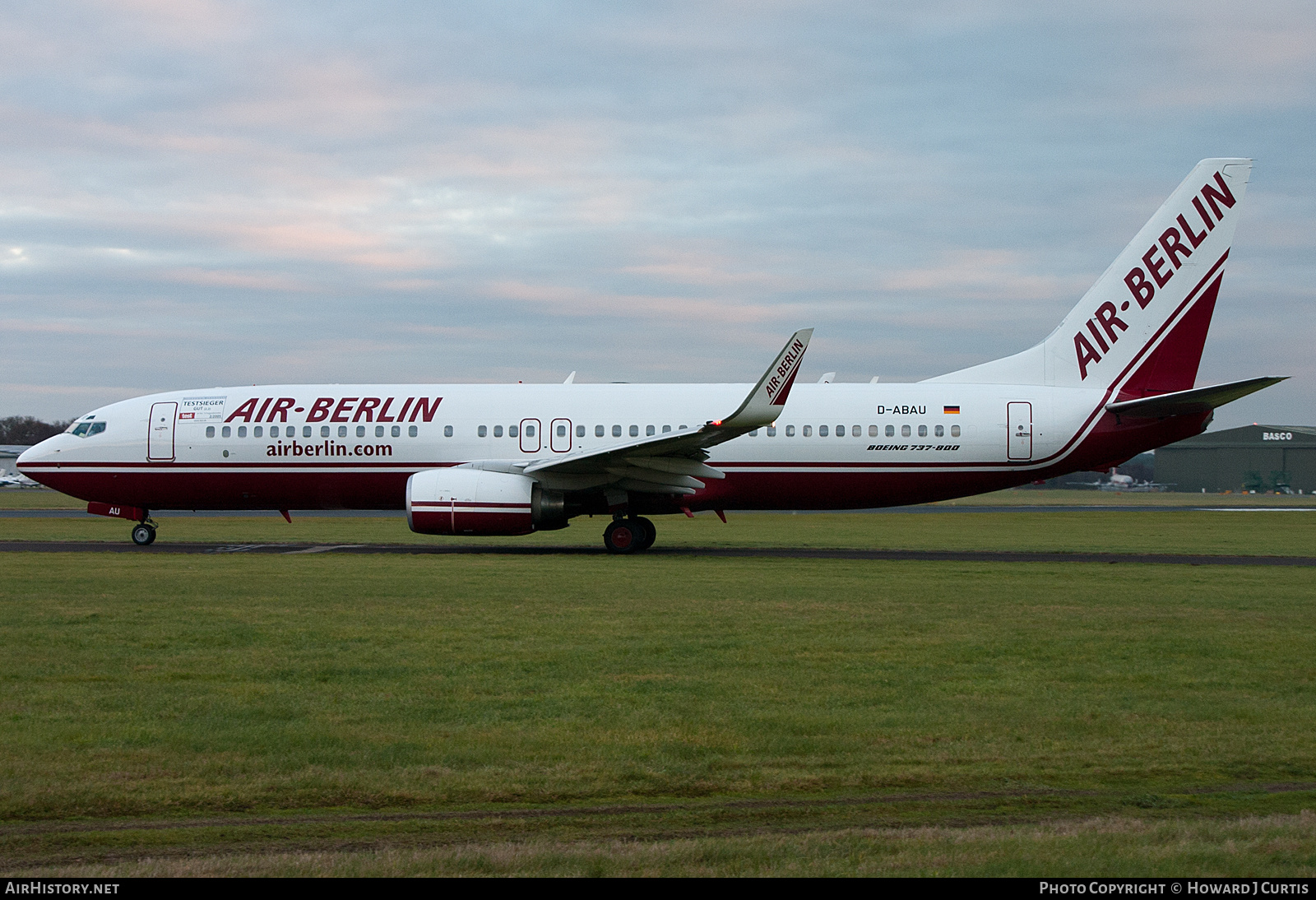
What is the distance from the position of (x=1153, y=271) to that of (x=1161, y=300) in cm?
64

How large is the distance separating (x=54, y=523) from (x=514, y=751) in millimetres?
35859

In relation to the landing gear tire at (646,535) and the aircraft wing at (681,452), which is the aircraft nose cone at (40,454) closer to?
the aircraft wing at (681,452)

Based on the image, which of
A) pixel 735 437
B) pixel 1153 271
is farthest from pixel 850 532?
pixel 1153 271

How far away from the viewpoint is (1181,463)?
422ft

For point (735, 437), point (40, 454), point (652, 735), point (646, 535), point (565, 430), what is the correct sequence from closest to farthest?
1. point (652, 735)
2. point (735, 437)
3. point (646, 535)
4. point (565, 430)
5. point (40, 454)

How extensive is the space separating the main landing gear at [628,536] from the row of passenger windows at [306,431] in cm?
416

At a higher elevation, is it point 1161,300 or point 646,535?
point 1161,300

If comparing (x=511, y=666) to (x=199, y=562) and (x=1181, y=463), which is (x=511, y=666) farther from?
(x=1181, y=463)

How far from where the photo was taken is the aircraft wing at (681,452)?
20719mm

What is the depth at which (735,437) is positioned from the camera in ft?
74.4

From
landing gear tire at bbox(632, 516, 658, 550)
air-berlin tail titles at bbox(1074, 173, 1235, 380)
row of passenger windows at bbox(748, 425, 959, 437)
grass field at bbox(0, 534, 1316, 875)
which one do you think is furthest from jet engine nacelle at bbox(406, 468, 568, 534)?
air-berlin tail titles at bbox(1074, 173, 1235, 380)

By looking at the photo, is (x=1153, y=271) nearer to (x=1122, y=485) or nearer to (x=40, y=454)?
(x=40, y=454)

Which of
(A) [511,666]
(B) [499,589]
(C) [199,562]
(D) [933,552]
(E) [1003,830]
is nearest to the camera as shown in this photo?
(E) [1003,830]
